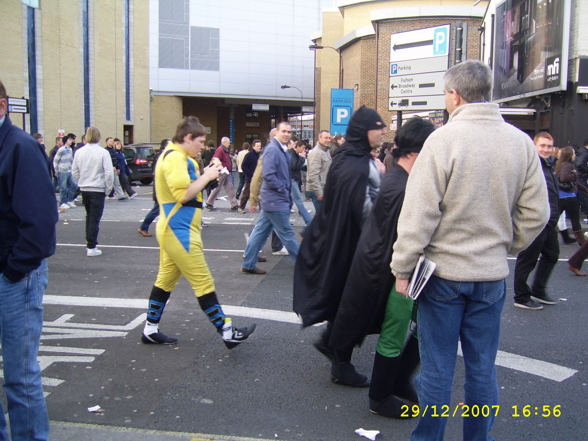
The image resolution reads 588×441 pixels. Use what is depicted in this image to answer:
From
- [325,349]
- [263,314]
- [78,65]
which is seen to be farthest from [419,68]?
[78,65]

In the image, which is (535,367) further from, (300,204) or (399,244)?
(300,204)

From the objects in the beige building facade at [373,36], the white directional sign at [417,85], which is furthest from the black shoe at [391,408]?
the beige building facade at [373,36]

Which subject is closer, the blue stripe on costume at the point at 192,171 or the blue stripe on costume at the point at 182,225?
the blue stripe on costume at the point at 182,225

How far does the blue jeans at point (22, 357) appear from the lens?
9.44ft

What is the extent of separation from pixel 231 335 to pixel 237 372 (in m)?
Answer: 0.40

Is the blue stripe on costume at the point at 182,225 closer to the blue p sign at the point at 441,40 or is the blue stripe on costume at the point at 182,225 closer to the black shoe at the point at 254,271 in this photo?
the black shoe at the point at 254,271

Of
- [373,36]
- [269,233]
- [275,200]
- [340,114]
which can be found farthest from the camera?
[373,36]

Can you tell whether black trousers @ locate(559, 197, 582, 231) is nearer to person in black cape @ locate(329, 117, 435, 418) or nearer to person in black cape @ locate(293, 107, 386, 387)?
person in black cape @ locate(293, 107, 386, 387)

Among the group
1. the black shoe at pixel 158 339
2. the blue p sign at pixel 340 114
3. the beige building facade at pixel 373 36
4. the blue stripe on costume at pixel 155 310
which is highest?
the beige building facade at pixel 373 36

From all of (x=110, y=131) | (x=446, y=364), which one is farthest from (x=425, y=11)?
(x=446, y=364)

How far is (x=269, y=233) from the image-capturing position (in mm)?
7773

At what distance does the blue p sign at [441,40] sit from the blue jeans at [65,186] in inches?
388

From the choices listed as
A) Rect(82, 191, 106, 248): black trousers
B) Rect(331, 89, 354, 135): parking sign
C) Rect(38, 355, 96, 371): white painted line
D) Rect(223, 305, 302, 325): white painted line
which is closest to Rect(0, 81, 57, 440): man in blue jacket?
Rect(38, 355, 96, 371): white painted line

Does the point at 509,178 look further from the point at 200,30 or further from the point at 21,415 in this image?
the point at 200,30
